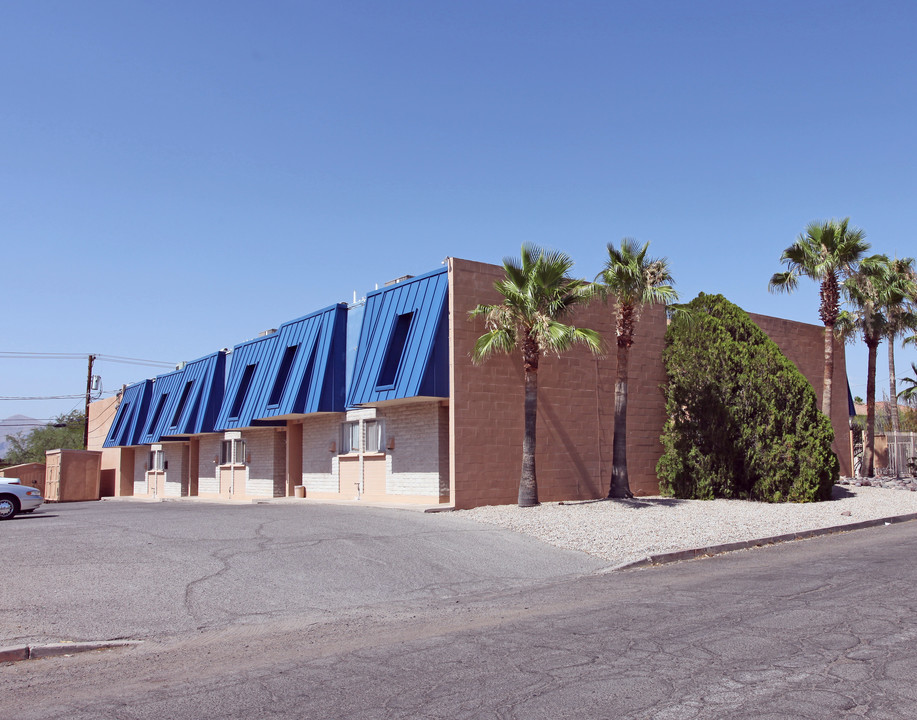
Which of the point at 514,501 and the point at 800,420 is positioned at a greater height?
the point at 800,420

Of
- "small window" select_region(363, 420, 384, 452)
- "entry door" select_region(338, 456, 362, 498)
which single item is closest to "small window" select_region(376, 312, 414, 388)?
"small window" select_region(363, 420, 384, 452)

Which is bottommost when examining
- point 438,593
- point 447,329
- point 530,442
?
point 438,593

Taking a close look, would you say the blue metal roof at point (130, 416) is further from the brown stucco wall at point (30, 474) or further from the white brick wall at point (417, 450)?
the white brick wall at point (417, 450)

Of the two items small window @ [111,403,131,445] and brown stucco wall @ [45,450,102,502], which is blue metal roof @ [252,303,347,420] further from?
small window @ [111,403,131,445]

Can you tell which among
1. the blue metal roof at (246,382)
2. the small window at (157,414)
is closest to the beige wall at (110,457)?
the small window at (157,414)

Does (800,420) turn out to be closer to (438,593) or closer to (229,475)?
(438,593)

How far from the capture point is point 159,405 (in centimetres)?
3978

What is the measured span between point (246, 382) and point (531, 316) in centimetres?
1577

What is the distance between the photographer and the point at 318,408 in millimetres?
23953

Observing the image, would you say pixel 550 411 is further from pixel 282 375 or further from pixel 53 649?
pixel 53 649

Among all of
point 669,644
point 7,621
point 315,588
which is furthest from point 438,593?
point 7,621

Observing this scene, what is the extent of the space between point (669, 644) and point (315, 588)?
5.45 m

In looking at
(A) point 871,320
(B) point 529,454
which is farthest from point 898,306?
(B) point 529,454

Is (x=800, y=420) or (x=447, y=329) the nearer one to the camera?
(x=447, y=329)
